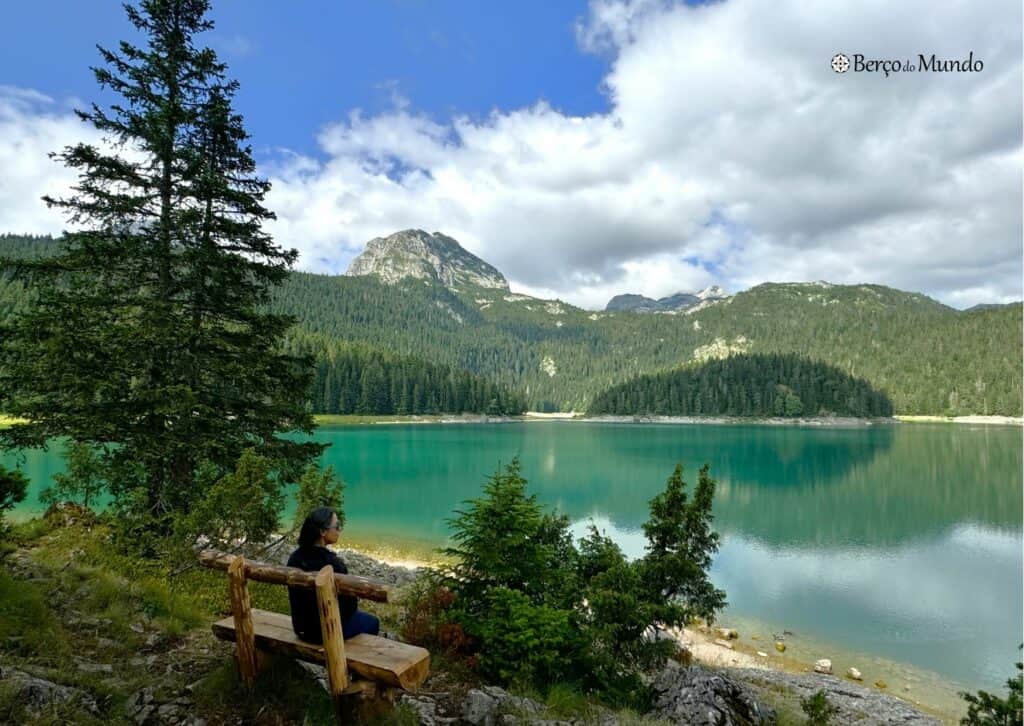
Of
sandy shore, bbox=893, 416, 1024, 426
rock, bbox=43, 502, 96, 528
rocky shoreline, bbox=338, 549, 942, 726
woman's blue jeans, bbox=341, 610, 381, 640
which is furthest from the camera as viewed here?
sandy shore, bbox=893, 416, 1024, 426

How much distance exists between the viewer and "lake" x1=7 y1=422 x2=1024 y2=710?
19781 millimetres

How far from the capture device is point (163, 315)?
35.7ft

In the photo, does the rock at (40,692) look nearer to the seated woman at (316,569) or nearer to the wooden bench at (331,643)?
the wooden bench at (331,643)

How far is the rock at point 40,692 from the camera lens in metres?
4.82

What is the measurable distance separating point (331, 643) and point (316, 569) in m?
0.74

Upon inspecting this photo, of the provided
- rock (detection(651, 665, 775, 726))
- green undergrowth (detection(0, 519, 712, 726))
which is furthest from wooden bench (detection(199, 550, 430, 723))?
rock (detection(651, 665, 775, 726))

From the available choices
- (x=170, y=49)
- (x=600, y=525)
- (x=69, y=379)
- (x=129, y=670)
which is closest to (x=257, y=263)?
(x=69, y=379)

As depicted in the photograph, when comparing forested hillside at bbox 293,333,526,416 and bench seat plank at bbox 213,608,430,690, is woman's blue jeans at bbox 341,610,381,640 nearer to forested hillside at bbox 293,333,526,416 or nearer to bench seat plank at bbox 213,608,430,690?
bench seat plank at bbox 213,608,430,690

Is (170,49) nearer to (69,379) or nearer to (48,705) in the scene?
(69,379)

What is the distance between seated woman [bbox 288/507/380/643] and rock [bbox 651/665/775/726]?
536cm

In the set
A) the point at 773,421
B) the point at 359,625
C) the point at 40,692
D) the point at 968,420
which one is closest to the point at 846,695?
the point at 359,625

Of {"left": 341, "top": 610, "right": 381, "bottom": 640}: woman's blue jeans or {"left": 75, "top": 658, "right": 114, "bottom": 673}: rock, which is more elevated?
{"left": 341, "top": 610, "right": 381, "bottom": 640}: woman's blue jeans

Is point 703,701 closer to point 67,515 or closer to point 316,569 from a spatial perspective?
point 316,569

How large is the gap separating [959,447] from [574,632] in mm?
114758
